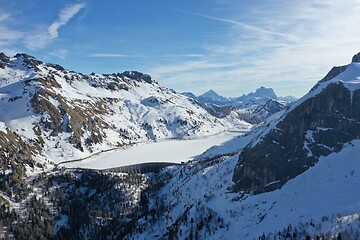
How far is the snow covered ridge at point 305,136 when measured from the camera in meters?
89.8

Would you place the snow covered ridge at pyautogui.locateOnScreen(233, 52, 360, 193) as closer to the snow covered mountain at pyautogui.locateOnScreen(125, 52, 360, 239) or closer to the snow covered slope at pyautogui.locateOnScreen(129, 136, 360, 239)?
the snow covered mountain at pyautogui.locateOnScreen(125, 52, 360, 239)

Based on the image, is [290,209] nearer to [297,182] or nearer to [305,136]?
[297,182]

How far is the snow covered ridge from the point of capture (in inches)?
3536

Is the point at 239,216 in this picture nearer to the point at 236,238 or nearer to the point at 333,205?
the point at 236,238

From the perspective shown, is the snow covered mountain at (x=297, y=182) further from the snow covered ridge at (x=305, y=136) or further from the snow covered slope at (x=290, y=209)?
the snow covered slope at (x=290, y=209)

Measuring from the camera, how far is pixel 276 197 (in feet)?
275

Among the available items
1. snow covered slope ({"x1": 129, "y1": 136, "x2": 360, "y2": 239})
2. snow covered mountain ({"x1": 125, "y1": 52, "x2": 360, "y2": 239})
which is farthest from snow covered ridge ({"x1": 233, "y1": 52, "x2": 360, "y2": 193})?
snow covered slope ({"x1": 129, "y1": 136, "x2": 360, "y2": 239})

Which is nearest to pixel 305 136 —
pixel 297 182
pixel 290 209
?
pixel 297 182

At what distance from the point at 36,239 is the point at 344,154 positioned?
14310cm

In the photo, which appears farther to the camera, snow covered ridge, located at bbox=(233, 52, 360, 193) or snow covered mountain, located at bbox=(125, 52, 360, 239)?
snow covered ridge, located at bbox=(233, 52, 360, 193)

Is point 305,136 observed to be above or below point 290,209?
above

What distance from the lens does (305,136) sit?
9419cm

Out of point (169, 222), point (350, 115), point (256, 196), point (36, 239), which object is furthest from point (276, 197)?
point (36, 239)

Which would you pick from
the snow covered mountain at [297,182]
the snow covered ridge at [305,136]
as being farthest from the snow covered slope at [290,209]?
the snow covered ridge at [305,136]
